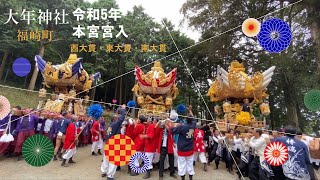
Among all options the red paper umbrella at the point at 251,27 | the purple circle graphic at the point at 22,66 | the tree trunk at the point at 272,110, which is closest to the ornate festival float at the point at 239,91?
the red paper umbrella at the point at 251,27

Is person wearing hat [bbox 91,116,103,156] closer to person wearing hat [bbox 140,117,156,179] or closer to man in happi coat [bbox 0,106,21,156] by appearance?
man in happi coat [bbox 0,106,21,156]

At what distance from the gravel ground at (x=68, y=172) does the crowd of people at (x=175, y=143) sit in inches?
8.0

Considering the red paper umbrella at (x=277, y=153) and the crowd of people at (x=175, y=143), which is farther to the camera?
the crowd of people at (x=175, y=143)

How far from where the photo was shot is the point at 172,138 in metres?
6.50

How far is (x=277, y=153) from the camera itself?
450 cm

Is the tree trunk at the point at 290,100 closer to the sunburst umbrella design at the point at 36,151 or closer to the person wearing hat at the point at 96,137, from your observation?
the person wearing hat at the point at 96,137

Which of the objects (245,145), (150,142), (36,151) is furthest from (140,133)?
(245,145)

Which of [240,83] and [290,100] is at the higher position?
[240,83]

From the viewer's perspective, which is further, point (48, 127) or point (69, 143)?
point (48, 127)

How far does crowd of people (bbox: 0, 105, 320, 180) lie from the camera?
480 centimetres

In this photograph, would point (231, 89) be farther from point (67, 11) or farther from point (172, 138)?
point (67, 11)

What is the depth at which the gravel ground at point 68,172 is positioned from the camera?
6.15 metres

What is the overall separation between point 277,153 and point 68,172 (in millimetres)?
4844

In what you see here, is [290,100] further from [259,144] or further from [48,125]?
[48,125]
